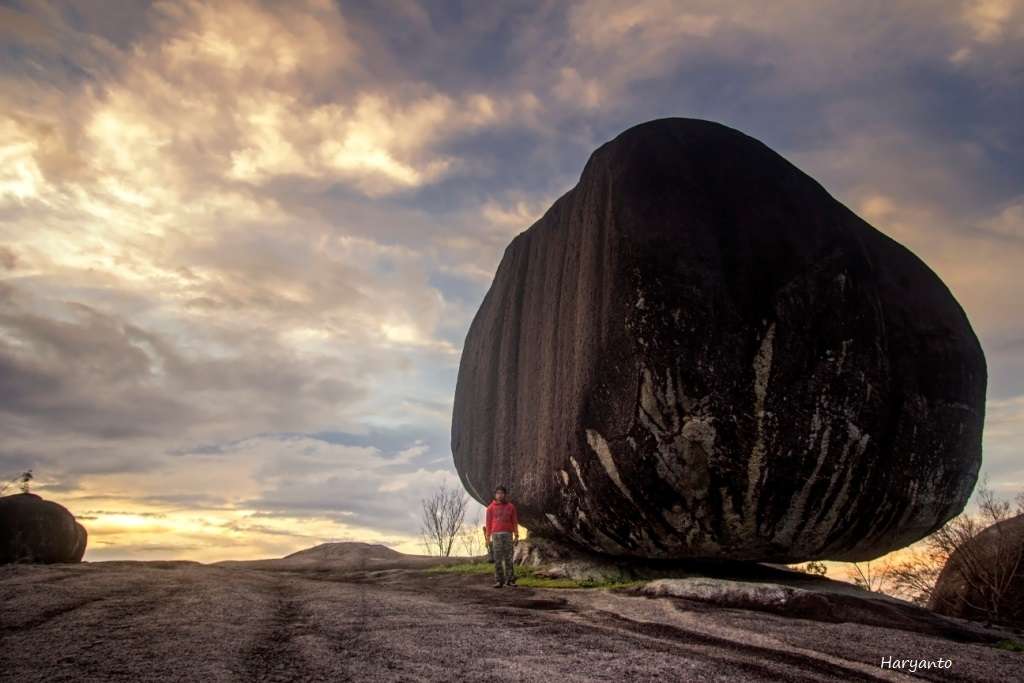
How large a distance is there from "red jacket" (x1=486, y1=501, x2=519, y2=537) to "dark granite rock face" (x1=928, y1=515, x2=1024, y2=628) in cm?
1092

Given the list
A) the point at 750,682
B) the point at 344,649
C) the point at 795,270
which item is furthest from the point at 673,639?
the point at 795,270

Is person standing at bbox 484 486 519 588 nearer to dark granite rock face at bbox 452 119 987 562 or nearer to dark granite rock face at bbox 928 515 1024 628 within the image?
dark granite rock face at bbox 452 119 987 562

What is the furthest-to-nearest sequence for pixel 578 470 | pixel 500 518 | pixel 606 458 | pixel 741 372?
pixel 500 518
pixel 578 470
pixel 606 458
pixel 741 372

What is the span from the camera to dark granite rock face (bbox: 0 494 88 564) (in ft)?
89.7

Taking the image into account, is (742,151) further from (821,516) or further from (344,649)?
(344,649)

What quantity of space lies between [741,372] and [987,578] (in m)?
9.02

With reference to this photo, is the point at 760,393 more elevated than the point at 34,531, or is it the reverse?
the point at 760,393

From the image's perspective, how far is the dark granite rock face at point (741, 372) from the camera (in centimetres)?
1286

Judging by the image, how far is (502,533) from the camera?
15.7m

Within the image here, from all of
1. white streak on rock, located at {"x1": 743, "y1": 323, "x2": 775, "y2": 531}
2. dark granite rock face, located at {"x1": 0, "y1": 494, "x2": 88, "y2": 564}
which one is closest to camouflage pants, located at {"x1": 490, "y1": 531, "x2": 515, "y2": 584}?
white streak on rock, located at {"x1": 743, "y1": 323, "x2": 775, "y2": 531}

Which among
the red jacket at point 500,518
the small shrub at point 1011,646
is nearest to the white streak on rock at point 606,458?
the red jacket at point 500,518

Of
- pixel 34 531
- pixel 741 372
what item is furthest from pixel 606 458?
pixel 34 531

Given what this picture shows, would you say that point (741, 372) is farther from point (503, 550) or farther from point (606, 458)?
point (503, 550)

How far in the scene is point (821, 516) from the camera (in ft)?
45.4
